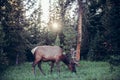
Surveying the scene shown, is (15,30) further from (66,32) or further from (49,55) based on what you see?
(49,55)

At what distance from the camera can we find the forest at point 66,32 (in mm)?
15391

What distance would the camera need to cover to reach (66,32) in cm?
2855

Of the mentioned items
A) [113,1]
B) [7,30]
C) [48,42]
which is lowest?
[48,42]

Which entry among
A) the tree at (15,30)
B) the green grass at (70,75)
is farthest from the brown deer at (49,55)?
the tree at (15,30)

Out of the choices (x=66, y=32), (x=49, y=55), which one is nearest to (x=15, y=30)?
(x=66, y=32)

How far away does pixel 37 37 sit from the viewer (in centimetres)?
4181

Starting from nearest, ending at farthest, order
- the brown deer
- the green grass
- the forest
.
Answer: the forest → the green grass → the brown deer

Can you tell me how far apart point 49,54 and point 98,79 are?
21.6 feet

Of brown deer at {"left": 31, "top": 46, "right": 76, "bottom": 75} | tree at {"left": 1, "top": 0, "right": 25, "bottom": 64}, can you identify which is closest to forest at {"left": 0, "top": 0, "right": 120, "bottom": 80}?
tree at {"left": 1, "top": 0, "right": 25, "bottom": 64}

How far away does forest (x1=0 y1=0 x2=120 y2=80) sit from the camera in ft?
50.5

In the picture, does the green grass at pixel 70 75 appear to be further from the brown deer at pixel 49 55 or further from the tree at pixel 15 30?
the tree at pixel 15 30

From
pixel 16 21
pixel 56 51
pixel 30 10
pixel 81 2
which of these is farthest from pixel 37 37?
pixel 56 51

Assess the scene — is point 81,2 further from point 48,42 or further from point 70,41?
point 48,42

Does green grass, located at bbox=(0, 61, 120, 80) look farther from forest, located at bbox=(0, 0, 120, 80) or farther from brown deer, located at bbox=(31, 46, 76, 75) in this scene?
brown deer, located at bbox=(31, 46, 76, 75)
